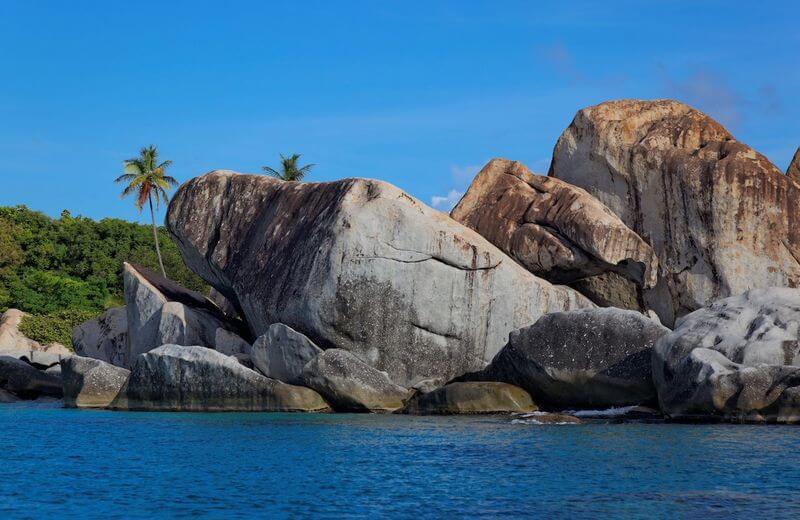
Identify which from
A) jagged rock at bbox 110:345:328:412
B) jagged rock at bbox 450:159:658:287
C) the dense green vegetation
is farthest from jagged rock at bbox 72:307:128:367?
jagged rock at bbox 450:159:658:287

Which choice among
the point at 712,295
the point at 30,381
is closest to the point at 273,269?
the point at 30,381

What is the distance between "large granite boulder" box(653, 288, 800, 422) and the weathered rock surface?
463 inches

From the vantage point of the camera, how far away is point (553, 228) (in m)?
41.2

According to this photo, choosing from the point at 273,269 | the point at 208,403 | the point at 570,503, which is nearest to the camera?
the point at 570,503

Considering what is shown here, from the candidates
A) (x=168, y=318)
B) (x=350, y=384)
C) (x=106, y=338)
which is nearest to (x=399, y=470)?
(x=350, y=384)

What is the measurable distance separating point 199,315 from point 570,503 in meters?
27.1

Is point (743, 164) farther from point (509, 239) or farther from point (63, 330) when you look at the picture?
point (63, 330)

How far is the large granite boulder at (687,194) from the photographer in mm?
41312

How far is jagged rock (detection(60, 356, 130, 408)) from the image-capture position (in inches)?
1506

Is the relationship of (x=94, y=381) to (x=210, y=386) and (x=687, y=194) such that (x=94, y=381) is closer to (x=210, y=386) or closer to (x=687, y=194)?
(x=210, y=386)

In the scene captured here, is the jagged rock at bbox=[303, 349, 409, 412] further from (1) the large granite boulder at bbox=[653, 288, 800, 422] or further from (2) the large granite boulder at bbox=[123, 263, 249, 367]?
(1) the large granite boulder at bbox=[653, 288, 800, 422]

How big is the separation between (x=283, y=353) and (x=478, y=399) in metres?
7.15

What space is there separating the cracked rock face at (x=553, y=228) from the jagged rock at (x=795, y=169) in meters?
8.51

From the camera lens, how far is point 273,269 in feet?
129
